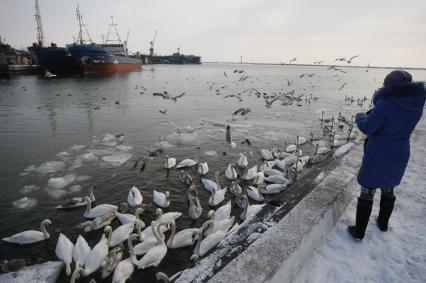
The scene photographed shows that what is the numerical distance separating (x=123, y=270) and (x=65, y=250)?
141 cm

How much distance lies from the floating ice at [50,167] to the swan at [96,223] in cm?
405

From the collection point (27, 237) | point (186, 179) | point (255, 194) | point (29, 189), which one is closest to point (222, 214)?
point (255, 194)

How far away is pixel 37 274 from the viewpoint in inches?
216

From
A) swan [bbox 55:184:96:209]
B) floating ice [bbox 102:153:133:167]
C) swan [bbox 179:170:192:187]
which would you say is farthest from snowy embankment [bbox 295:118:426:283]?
floating ice [bbox 102:153:133:167]

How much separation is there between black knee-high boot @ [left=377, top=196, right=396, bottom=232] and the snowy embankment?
107mm

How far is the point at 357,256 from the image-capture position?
411 cm

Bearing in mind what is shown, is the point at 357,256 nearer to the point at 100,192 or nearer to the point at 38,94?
the point at 100,192

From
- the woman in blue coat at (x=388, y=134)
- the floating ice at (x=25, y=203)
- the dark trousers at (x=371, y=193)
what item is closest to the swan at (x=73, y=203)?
the floating ice at (x=25, y=203)

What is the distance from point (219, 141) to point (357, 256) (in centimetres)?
1043

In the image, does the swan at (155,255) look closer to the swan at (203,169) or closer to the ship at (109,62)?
the swan at (203,169)

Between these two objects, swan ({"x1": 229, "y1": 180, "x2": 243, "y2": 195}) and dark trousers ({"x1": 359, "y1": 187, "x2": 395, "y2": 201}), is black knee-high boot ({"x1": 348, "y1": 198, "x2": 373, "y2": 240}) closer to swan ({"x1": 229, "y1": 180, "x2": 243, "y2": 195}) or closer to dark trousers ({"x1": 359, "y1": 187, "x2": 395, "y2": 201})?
dark trousers ({"x1": 359, "y1": 187, "x2": 395, "y2": 201})

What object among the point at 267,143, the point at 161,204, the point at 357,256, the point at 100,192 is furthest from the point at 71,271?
the point at 267,143

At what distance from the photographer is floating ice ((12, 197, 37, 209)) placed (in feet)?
26.0

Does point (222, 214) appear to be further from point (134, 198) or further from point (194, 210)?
point (134, 198)
